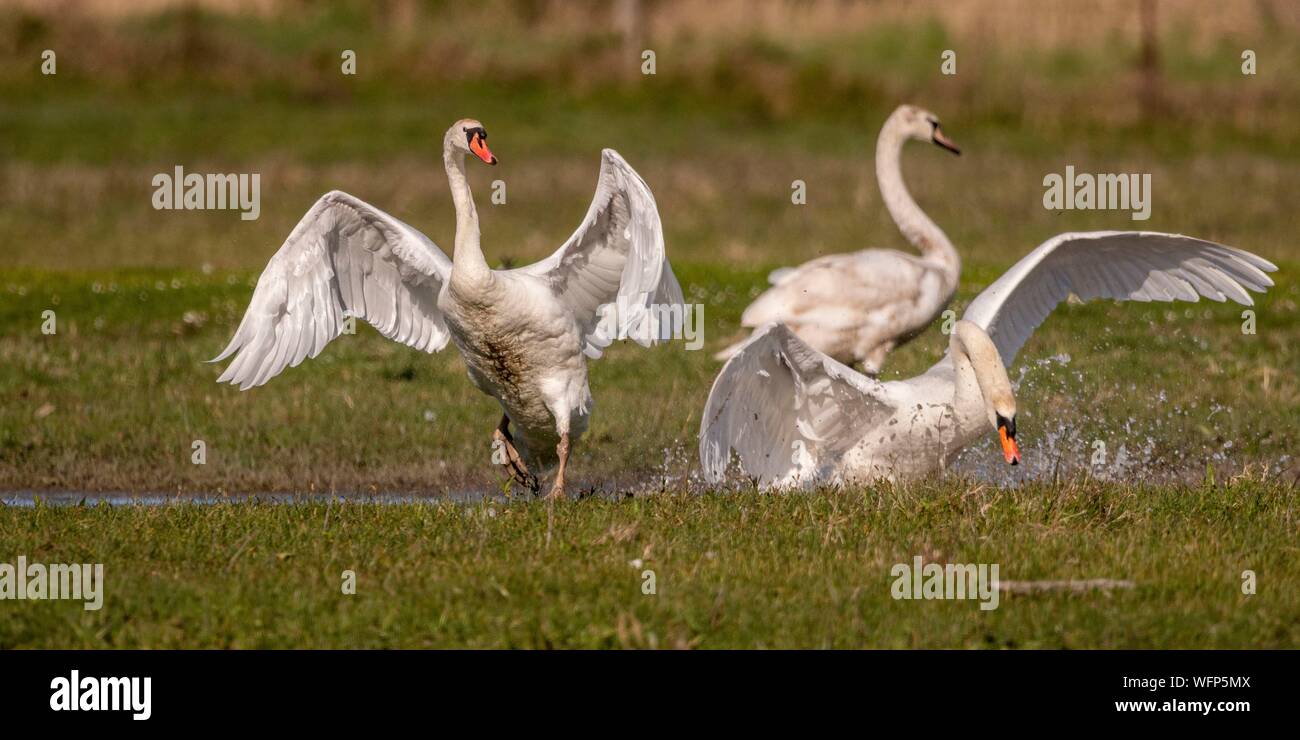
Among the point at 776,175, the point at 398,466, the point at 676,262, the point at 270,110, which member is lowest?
the point at 398,466

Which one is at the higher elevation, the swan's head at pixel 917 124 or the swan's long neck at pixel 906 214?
the swan's head at pixel 917 124

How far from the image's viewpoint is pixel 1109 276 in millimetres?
9953

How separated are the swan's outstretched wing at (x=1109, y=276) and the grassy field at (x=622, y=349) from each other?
0.71m

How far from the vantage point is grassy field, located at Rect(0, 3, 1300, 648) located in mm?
6348

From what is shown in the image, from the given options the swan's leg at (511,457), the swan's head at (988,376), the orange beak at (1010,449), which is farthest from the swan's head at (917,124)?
the orange beak at (1010,449)

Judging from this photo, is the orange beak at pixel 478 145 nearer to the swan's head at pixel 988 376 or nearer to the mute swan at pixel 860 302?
the swan's head at pixel 988 376

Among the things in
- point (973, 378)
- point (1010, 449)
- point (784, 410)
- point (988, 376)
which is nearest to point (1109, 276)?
point (973, 378)

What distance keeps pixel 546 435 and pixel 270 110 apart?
60.5 feet

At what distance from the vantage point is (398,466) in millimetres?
10453

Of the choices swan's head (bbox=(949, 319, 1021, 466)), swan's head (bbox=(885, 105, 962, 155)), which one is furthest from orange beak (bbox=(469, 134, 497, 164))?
swan's head (bbox=(885, 105, 962, 155))

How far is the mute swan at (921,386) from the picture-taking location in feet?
27.8

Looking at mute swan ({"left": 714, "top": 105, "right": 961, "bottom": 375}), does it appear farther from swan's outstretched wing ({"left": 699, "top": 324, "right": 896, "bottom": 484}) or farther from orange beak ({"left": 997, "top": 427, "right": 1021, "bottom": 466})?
orange beak ({"left": 997, "top": 427, "right": 1021, "bottom": 466})
